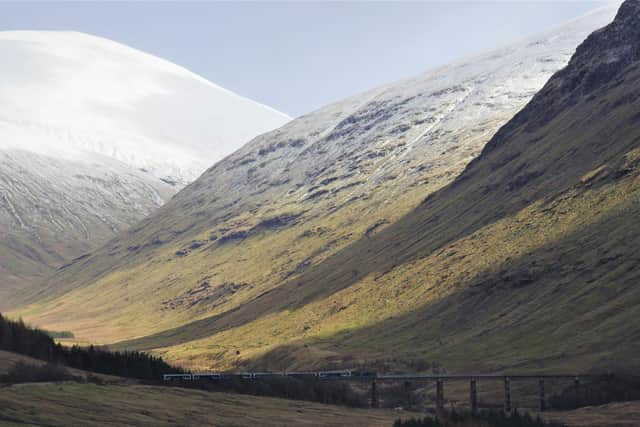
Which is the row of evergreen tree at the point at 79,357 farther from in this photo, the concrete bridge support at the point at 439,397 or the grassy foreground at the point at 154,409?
the concrete bridge support at the point at 439,397

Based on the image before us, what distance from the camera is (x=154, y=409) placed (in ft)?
383

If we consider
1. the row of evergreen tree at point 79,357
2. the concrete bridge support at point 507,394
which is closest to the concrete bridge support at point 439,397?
the concrete bridge support at point 507,394

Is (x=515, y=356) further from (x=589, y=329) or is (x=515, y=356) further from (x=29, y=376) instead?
(x=29, y=376)

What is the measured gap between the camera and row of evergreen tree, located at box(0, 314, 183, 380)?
158125mm

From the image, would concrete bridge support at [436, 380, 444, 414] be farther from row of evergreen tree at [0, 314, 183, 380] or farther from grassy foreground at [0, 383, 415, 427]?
row of evergreen tree at [0, 314, 183, 380]

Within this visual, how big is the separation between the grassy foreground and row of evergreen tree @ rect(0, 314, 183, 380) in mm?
22494

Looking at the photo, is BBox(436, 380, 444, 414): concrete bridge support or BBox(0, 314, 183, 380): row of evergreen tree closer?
BBox(436, 380, 444, 414): concrete bridge support

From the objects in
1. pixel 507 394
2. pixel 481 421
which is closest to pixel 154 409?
pixel 481 421

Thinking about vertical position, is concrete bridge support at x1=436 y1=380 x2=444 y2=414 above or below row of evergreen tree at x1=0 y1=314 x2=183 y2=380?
below

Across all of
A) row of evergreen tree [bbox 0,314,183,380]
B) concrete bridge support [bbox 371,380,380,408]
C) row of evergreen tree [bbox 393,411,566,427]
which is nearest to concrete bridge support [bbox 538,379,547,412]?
row of evergreen tree [bbox 393,411,566,427]

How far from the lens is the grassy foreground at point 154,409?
99.6m

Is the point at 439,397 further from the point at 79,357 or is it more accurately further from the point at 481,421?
the point at 79,357

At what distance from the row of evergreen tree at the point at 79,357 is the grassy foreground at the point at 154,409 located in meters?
22.5

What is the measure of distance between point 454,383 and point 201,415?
67106 mm
